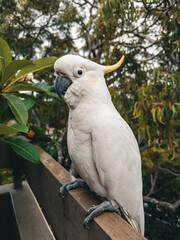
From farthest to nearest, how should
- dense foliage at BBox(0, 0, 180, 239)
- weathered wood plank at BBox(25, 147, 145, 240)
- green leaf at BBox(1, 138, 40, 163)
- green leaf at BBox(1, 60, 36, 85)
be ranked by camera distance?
dense foliage at BBox(0, 0, 180, 239) < green leaf at BBox(1, 138, 40, 163) < green leaf at BBox(1, 60, 36, 85) < weathered wood plank at BBox(25, 147, 145, 240)

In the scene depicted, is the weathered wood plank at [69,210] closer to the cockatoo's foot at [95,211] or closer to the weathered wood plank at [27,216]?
the cockatoo's foot at [95,211]

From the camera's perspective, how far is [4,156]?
117 centimetres

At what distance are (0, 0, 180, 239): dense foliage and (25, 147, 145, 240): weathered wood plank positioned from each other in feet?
3.32

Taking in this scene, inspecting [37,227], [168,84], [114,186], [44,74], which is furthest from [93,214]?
[44,74]

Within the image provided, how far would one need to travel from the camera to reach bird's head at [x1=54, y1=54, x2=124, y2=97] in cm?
71

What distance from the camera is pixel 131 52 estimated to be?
2.39m

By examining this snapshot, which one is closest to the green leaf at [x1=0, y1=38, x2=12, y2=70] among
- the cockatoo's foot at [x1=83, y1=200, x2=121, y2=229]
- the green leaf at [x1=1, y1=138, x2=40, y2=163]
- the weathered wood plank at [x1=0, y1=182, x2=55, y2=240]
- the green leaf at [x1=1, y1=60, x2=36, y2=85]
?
the green leaf at [x1=1, y1=60, x2=36, y2=85]

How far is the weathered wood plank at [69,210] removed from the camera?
0.45 m

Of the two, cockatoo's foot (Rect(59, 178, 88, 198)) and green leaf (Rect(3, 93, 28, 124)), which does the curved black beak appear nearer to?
green leaf (Rect(3, 93, 28, 124))

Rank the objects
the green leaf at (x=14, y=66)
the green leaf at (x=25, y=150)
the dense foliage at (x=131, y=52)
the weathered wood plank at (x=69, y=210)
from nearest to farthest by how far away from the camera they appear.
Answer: the weathered wood plank at (x=69, y=210)
the green leaf at (x=14, y=66)
the green leaf at (x=25, y=150)
the dense foliage at (x=131, y=52)

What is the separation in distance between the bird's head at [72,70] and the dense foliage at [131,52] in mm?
919

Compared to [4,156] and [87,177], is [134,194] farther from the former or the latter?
[4,156]

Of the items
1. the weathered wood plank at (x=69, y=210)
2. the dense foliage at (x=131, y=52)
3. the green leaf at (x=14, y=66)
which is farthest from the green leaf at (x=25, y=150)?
the dense foliage at (x=131, y=52)

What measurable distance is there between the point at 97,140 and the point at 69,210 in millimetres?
245
